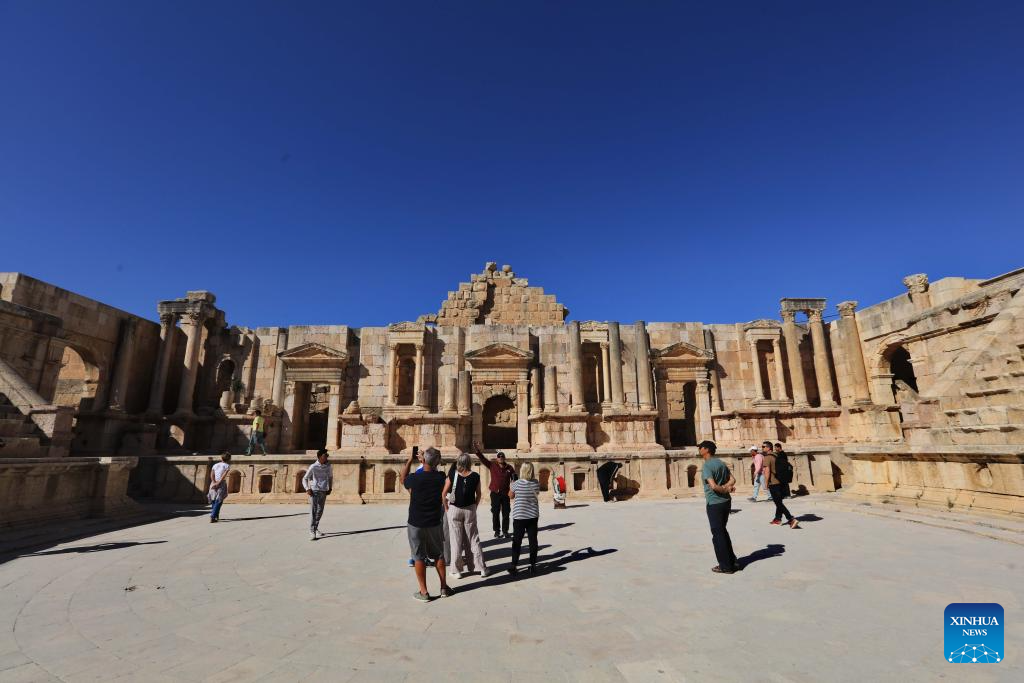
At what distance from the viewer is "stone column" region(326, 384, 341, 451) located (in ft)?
62.5

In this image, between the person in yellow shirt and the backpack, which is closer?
the backpack

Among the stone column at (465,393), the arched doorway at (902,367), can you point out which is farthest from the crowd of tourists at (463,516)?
the arched doorway at (902,367)

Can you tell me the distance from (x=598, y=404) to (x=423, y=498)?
1461 cm

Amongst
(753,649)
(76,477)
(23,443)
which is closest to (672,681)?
(753,649)

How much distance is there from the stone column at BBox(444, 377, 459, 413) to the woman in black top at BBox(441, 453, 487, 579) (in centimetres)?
1227

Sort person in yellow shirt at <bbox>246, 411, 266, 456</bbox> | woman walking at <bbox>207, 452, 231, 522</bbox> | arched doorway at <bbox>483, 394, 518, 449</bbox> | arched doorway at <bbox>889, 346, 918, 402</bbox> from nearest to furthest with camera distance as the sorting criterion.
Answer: woman walking at <bbox>207, 452, 231, 522</bbox> → person in yellow shirt at <bbox>246, 411, 266, 456</bbox> → arched doorway at <bbox>889, 346, 918, 402</bbox> → arched doorway at <bbox>483, 394, 518, 449</bbox>

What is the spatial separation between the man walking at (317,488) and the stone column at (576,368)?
1110cm

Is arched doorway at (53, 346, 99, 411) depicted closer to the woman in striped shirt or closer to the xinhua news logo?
the woman in striped shirt

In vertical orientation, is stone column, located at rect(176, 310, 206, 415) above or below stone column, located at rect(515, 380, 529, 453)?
above

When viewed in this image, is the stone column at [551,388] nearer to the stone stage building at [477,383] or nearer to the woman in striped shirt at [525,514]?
the stone stage building at [477,383]

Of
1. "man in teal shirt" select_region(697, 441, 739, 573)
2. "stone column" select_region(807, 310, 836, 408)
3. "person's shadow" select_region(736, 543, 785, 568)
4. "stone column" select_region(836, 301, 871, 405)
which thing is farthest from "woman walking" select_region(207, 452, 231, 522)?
"stone column" select_region(836, 301, 871, 405)

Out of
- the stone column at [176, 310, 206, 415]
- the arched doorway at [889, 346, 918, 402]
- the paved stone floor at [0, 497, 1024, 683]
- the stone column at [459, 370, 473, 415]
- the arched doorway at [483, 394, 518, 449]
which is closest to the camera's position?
the paved stone floor at [0, 497, 1024, 683]

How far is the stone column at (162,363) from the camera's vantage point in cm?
1923

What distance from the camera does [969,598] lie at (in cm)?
455
